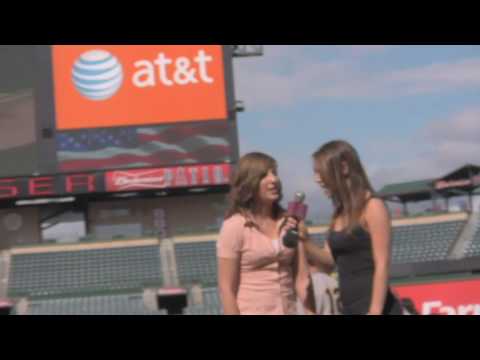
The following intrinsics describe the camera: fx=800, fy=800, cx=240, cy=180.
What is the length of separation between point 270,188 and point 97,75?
23.9 m

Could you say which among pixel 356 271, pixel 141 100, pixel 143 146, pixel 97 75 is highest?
pixel 97 75

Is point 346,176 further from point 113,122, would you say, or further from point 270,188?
point 113,122

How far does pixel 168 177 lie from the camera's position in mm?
25203


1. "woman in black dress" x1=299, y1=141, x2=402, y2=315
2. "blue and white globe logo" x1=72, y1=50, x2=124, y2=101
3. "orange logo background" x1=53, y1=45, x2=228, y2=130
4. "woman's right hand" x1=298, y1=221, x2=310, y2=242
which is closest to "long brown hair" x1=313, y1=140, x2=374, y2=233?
"woman in black dress" x1=299, y1=141, x2=402, y2=315

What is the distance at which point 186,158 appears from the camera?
82.8 feet

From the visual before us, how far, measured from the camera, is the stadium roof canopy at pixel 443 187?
3284cm

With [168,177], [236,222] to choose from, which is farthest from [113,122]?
[236,222]

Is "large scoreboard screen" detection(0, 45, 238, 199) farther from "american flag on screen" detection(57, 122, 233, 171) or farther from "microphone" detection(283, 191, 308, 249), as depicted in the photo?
"microphone" detection(283, 191, 308, 249)

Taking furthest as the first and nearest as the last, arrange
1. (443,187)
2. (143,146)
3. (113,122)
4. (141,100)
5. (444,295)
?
(443,187), (141,100), (113,122), (143,146), (444,295)

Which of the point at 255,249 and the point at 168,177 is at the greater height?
the point at 168,177

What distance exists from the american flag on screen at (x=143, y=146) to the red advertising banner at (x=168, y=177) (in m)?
0.22

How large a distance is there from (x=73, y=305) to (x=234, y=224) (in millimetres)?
20297
